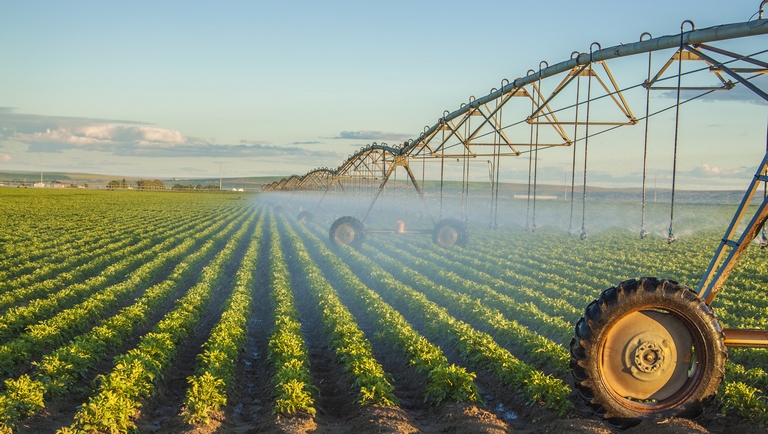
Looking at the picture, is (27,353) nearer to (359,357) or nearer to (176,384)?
(176,384)

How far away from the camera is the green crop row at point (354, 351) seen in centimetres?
848

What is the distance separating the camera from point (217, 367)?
930 centimetres

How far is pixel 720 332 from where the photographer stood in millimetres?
6691

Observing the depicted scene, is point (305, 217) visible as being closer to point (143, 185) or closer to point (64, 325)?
point (64, 325)

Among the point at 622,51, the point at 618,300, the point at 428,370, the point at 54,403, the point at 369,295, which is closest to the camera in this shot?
the point at 618,300

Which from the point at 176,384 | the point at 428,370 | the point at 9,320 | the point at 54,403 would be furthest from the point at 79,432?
the point at 9,320

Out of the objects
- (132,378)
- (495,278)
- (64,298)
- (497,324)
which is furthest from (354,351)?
(495,278)

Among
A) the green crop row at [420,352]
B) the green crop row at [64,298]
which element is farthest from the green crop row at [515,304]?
the green crop row at [64,298]

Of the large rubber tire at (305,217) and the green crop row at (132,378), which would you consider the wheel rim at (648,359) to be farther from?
the large rubber tire at (305,217)

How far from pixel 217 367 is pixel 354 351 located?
221 cm

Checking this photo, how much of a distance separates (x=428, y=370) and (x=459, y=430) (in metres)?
2.23

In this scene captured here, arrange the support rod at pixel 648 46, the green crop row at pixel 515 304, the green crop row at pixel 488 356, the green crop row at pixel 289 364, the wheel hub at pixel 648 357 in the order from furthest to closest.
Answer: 1. the green crop row at pixel 515 304
2. the green crop row at pixel 488 356
3. the green crop row at pixel 289 364
4. the support rod at pixel 648 46
5. the wheel hub at pixel 648 357

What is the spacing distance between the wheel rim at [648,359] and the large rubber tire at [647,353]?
1 cm

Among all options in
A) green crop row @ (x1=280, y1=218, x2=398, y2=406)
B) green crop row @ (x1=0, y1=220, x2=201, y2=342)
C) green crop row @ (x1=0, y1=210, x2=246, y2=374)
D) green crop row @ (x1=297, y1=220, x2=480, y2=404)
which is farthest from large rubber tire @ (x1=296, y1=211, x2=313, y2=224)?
green crop row @ (x1=280, y1=218, x2=398, y2=406)
